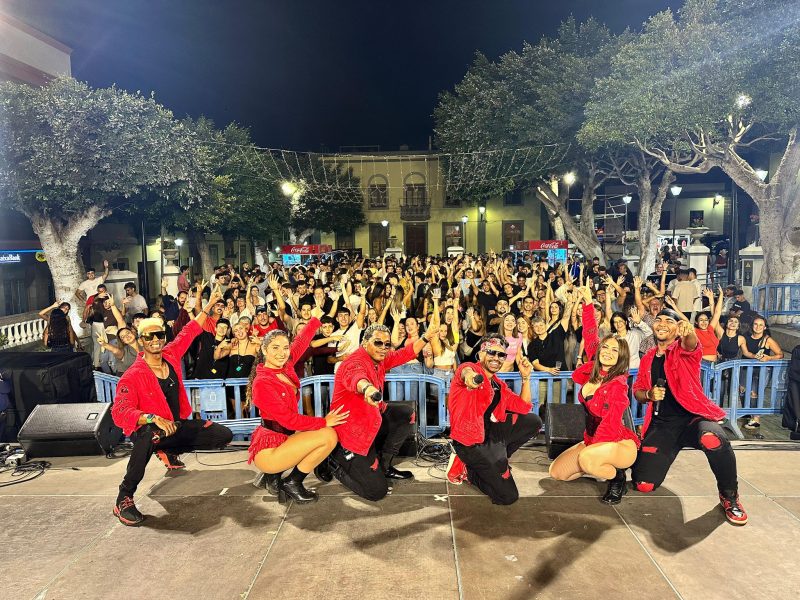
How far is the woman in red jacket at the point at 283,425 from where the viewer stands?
175 inches

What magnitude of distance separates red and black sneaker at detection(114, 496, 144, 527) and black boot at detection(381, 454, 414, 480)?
212 centimetres

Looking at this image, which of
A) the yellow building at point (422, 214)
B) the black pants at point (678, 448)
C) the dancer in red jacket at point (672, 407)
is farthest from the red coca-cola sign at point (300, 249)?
the yellow building at point (422, 214)

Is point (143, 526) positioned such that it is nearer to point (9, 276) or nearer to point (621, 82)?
point (621, 82)

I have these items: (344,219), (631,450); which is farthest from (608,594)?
(344,219)

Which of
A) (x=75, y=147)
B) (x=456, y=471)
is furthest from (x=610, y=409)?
(x=75, y=147)

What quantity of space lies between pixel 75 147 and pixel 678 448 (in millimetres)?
15340

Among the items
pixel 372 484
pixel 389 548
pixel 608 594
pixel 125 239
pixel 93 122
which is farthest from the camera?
pixel 125 239

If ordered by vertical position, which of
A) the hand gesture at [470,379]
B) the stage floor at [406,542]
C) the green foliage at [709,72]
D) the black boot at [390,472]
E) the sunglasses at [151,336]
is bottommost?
the stage floor at [406,542]

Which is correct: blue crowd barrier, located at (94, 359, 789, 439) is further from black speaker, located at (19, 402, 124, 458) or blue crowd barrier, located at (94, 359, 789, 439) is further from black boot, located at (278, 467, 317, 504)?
black boot, located at (278, 467, 317, 504)

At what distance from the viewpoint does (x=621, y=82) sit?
15.0m

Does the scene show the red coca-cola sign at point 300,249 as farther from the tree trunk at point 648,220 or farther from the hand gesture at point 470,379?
the hand gesture at point 470,379

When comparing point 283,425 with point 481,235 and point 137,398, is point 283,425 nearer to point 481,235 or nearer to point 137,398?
point 137,398

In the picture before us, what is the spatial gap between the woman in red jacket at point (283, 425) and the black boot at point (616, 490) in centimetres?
233

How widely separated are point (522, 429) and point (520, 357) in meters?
0.71
